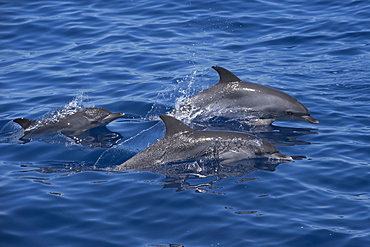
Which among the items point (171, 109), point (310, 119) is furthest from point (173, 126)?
point (310, 119)

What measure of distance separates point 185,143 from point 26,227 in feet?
11.3

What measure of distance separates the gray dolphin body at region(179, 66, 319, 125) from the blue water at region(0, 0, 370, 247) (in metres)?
0.49

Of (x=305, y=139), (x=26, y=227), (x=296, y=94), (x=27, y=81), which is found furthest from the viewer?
(x=27, y=81)

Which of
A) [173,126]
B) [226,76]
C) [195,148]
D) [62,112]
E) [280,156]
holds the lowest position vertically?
[280,156]

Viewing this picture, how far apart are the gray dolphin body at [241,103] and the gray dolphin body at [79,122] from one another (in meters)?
1.79

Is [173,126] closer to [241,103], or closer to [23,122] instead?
[241,103]

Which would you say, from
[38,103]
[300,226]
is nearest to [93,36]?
[38,103]

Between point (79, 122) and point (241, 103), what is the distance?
3.71m

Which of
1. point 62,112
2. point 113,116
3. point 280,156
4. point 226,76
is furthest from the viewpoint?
point 62,112

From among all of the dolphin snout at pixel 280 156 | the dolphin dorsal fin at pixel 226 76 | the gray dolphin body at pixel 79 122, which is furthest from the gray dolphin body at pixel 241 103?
the dolphin snout at pixel 280 156

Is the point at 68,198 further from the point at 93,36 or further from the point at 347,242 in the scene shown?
the point at 93,36

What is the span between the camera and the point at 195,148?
35.7 feet

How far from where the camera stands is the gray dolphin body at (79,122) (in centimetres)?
1302

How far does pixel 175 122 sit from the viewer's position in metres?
10.8
